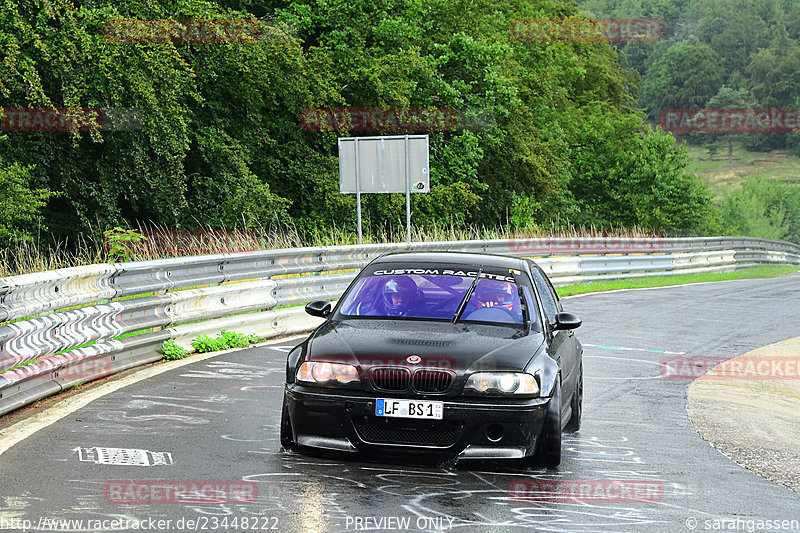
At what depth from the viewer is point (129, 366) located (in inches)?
416

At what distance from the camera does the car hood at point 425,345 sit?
21.2 ft

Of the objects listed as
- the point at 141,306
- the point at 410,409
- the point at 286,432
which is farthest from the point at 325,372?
the point at 141,306

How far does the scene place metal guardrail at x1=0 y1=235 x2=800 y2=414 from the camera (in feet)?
27.7

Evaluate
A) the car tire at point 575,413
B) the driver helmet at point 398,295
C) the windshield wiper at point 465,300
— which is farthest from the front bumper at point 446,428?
the car tire at point 575,413

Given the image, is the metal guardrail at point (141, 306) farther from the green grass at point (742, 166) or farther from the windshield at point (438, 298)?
the green grass at point (742, 166)

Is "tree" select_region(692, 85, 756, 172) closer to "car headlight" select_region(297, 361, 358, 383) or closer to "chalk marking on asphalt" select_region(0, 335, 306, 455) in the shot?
"chalk marking on asphalt" select_region(0, 335, 306, 455)

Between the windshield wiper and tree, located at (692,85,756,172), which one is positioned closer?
the windshield wiper

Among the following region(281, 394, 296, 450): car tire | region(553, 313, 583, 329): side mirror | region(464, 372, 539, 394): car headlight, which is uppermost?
region(553, 313, 583, 329): side mirror

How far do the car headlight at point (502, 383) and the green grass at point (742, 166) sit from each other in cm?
15603

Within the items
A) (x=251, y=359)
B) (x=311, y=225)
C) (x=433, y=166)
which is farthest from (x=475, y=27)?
(x=251, y=359)

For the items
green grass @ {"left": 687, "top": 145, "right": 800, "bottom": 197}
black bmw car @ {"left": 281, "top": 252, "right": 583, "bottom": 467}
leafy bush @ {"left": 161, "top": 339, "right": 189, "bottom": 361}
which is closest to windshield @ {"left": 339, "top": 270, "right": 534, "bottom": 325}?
black bmw car @ {"left": 281, "top": 252, "right": 583, "bottom": 467}

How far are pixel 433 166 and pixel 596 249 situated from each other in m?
15.9

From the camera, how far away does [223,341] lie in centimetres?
1242

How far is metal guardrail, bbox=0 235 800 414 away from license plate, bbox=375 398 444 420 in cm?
316
